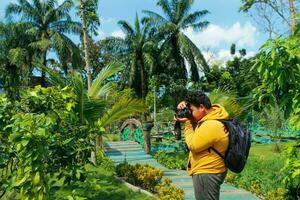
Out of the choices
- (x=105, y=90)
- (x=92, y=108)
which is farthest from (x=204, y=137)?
(x=105, y=90)

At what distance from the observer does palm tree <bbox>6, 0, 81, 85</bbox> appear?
30.2 metres

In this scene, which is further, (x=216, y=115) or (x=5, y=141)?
(x=5, y=141)

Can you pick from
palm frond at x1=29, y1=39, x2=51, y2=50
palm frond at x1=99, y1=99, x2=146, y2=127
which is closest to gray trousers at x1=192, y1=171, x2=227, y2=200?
palm frond at x1=99, y1=99, x2=146, y2=127

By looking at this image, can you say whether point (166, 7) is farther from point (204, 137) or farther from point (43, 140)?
point (204, 137)

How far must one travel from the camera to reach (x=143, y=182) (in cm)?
824

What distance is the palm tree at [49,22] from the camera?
3021 cm

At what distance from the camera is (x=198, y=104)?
365 centimetres

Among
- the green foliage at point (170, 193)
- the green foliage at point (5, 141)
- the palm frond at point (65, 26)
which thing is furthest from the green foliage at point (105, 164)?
the palm frond at point (65, 26)

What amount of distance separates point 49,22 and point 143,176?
24440mm

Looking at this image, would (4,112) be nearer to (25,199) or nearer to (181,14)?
(25,199)

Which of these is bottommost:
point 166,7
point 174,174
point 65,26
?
point 174,174

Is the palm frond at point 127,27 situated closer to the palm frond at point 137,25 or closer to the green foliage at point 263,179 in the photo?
the palm frond at point 137,25

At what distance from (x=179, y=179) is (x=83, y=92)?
3315 millimetres

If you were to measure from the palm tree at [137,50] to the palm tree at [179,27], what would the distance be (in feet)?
3.51
